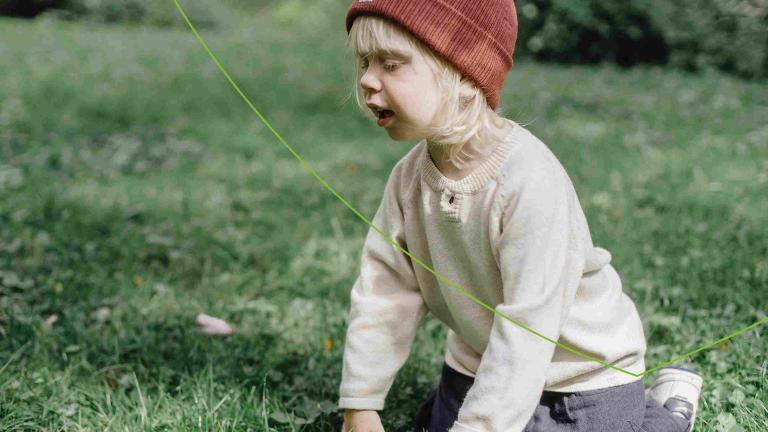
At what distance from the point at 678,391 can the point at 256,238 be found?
2245 millimetres

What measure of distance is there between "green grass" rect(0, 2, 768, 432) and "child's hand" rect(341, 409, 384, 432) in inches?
6.6

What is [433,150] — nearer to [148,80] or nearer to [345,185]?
[345,185]

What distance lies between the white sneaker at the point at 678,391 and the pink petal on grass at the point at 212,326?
1.37 m

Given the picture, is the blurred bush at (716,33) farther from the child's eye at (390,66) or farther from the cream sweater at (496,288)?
the child's eye at (390,66)

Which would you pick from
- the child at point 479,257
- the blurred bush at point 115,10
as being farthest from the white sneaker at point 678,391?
the blurred bush at point 115,10

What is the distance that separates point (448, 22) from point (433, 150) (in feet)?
1.06

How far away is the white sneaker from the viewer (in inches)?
84.2

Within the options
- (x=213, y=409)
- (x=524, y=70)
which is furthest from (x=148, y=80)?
(x=213, y=409)

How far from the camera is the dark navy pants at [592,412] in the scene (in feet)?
6.51

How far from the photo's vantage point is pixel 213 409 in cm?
219

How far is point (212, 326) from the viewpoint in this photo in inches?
109

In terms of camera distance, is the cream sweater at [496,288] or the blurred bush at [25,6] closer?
the cream sweater at [496,288]

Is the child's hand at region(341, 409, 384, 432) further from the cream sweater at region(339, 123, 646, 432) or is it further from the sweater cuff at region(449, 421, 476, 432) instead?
the sweater cuff at region(449, 421, 476, 432)

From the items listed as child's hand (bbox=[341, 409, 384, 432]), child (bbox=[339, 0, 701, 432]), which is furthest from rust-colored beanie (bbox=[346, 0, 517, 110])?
child's hand (bbox=[341, 409, 384, 432])
